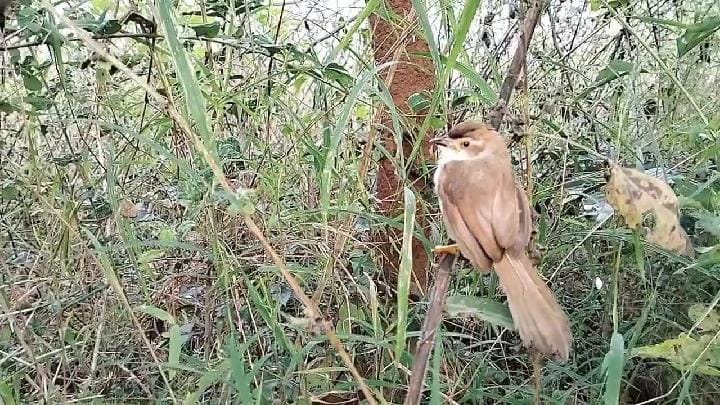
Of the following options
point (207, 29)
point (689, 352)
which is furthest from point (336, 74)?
point (689, 352)

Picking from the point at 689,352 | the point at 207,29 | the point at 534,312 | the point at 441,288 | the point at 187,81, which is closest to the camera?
the point at 187,81

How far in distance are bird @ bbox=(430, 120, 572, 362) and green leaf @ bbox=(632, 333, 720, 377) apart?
0.55 feet

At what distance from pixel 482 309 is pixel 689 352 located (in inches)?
18.0

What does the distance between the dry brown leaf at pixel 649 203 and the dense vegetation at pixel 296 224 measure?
386mm

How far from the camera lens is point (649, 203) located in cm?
125

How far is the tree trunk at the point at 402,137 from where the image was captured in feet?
7.14

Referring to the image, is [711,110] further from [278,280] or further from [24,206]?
[24,206]

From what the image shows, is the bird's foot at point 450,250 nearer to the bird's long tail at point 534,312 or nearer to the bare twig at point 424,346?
the bird's long tail at point 534,312

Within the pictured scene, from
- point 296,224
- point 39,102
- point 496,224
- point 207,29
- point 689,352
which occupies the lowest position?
point 689,352

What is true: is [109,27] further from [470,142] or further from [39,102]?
[470,142]

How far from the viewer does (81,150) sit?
224 cm

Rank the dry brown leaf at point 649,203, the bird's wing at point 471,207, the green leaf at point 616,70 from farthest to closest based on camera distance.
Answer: the green leaf at point 616,70 → the bird's wing at point 471,207 → the dry brown leaf at point 649,203

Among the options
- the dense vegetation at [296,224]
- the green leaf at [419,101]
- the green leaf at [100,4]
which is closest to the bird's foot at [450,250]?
the dense vegetation at [296,224]

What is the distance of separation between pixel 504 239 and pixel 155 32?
0.91 metres
